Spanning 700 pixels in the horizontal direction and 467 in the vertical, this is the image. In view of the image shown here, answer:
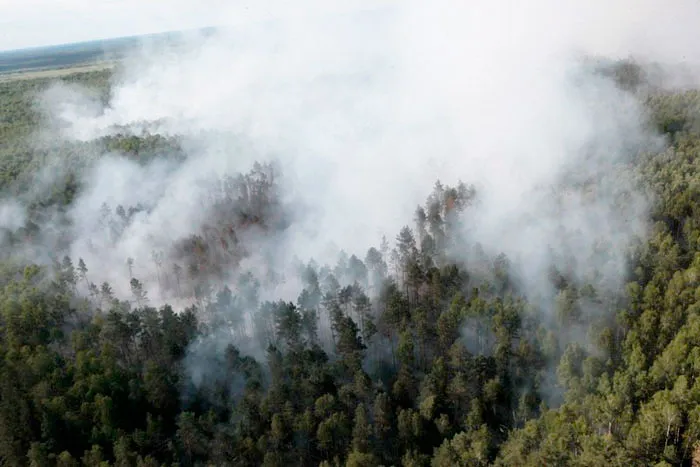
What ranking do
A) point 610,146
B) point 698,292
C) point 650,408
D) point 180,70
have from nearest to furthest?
point 650,408
point 698,292
point 610,146
point 180,70

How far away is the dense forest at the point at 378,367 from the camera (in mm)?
37000

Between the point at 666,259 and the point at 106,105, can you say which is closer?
the point at 666,259

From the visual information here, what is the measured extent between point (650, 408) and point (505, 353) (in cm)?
1111

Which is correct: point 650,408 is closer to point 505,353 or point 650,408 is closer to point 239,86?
point 505,353

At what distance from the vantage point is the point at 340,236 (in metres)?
72.1

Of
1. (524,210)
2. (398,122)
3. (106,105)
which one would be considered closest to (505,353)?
(524,210)

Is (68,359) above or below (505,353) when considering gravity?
above

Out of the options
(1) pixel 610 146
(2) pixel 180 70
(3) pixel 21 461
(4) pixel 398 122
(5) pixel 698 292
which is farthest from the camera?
(2) pixel 180 70

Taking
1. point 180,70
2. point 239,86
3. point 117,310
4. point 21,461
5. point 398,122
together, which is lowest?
point 21,461

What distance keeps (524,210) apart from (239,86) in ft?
368

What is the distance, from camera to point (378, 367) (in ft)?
161

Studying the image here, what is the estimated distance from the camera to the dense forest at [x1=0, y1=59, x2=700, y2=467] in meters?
37.0

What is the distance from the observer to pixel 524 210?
2675 inches

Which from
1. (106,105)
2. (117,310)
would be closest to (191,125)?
(106,105)
